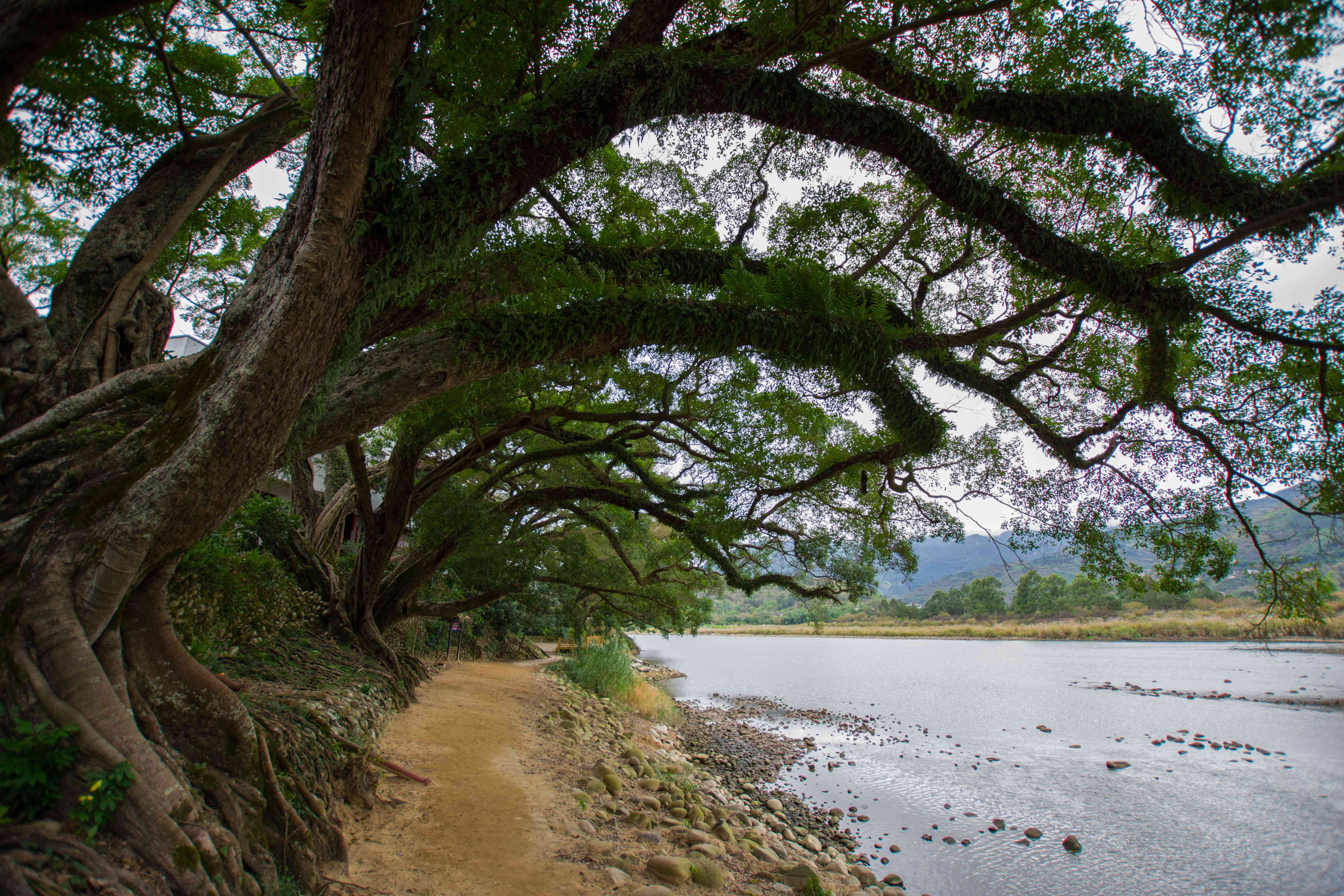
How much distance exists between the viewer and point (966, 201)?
12.8ft

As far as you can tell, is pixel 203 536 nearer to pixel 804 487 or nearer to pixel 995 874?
pixel 804 487

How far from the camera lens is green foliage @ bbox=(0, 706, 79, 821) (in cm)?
222

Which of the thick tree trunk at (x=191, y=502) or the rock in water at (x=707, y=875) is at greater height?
the thick tree trunk at (x=191, y=502)

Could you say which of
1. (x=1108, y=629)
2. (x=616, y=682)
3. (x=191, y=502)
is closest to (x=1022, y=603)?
(x=1108, y=629)

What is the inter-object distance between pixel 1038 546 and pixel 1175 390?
190 cm

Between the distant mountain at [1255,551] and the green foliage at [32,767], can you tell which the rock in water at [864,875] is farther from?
the green foliage at [32,767]

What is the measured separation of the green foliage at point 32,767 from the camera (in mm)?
2223

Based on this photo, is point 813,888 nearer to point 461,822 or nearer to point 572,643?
point 461,822

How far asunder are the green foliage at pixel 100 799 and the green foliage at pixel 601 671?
35.2 ft

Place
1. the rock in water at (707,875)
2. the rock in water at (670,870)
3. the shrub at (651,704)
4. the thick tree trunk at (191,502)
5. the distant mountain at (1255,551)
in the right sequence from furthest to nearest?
the shrub at (651,704), the distant mountain at (1255,551), the rock in water at (707,875), the rock in water at (670,870), the thick tree trunk at (191,502)

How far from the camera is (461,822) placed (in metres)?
4.27

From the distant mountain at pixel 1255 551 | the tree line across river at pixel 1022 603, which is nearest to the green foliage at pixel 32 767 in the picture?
the distant mountain at pixel 1255 551

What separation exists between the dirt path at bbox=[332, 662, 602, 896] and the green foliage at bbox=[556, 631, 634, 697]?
5.76m

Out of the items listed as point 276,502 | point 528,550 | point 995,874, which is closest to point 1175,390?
point 995,874
